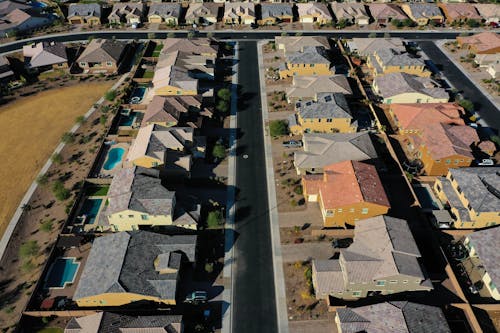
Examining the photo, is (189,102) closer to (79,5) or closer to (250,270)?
(250,270)

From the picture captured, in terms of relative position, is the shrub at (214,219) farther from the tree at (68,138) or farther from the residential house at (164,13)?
the residential house at (164,13)

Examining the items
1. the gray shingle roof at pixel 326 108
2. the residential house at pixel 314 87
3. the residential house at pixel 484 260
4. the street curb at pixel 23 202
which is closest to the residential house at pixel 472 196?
the residential house at pixel 484 260

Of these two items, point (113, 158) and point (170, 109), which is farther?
point (170, 109)

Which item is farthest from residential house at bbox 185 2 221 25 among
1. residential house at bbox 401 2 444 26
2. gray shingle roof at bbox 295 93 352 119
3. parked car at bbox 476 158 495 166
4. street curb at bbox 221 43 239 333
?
parked car at bbox 476 158 495 166

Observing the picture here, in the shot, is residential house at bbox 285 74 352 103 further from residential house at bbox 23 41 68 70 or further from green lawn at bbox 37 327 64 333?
residential house at bbox 23 41 68 70

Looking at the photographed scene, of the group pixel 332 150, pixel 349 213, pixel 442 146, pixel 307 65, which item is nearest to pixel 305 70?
pixel 307 65

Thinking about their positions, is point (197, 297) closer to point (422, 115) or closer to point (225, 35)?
point (422, 115)

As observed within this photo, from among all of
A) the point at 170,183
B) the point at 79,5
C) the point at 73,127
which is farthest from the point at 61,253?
the point at 79,5
